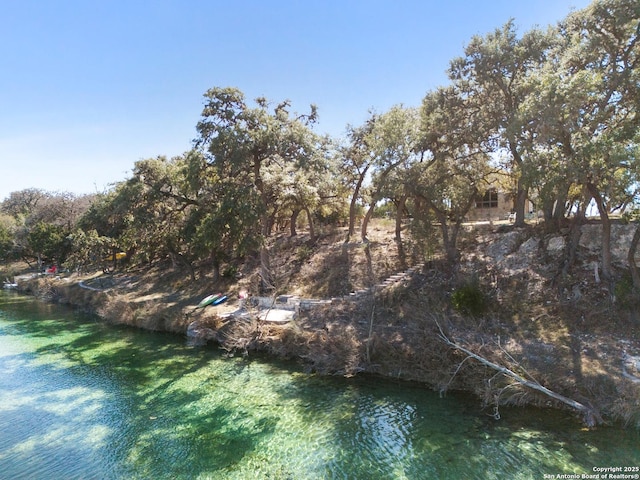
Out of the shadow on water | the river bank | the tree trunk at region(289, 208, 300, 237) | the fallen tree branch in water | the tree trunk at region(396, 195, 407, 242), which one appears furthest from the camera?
the tree trunk at region(289, 208, 300, 237)

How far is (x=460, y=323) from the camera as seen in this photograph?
1756 cm

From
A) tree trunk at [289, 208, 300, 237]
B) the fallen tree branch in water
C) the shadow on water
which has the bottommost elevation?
the shadow on water

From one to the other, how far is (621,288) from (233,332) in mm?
17446

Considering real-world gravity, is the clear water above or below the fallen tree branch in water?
below

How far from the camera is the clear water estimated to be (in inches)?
415

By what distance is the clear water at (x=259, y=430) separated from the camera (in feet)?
34.6

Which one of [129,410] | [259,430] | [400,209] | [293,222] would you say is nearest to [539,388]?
[259,430]

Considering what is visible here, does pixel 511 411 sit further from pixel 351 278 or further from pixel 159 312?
pixel 159 312

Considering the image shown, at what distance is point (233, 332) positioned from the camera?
2003 cm

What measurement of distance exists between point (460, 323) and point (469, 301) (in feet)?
3.78

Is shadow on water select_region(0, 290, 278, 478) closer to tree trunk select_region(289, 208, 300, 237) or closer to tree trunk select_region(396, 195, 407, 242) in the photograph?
tree trunk select_region(396, 195, 407, 242)

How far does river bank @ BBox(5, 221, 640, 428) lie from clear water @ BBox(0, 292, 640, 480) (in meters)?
0.89

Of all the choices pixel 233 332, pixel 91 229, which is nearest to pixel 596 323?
pixel 233 332

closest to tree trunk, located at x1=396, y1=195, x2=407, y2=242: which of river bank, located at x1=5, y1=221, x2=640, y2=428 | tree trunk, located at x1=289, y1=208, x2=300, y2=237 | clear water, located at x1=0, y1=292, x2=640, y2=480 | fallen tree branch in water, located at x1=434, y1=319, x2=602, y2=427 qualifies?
river bank, located at x1=5, y1=221, x2=640, y2=428
